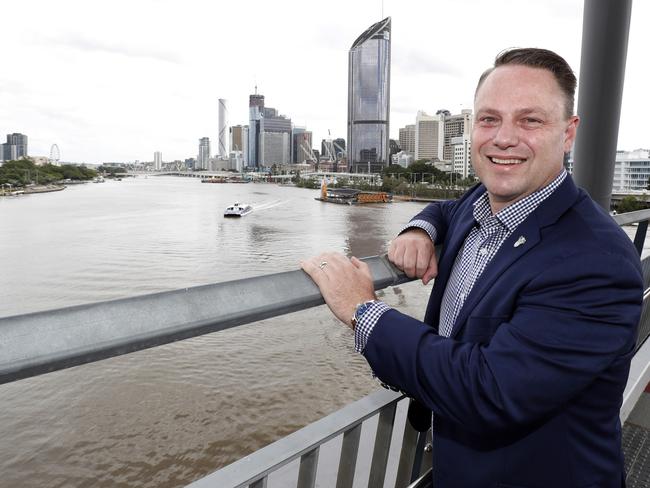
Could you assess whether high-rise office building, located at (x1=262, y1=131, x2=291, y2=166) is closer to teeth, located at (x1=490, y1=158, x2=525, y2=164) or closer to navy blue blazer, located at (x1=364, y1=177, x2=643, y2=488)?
teeth, located at (x1=490, y1=158, x2=525, y2=164)


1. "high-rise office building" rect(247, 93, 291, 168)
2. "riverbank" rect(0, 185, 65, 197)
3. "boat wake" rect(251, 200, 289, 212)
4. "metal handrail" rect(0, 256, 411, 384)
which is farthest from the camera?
"high-rise office building" rect(247, 93, 291, 168)

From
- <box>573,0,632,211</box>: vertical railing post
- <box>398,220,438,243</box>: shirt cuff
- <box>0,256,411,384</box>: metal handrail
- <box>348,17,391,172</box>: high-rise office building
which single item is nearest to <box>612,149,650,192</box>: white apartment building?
<box>348,17,391,172</box>: high-rise office building

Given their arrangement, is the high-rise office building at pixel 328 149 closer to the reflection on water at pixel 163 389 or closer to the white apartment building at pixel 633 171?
the white apartment building at pixel 633 171

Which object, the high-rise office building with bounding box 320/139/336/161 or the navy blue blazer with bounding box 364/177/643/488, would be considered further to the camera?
the high-rise office building with bounding box 320/139/336/161

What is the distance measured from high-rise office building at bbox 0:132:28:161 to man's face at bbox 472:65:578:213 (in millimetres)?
89289

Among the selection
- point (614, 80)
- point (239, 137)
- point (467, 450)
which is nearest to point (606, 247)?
point (467, 450)

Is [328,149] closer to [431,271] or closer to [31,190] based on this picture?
[31,190]

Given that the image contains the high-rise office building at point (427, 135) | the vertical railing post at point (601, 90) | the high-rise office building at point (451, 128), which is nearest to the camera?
the vertical railing post at point (601, 90)

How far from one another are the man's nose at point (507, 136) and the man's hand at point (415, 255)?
0.19 m

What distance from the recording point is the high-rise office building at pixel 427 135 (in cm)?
8738

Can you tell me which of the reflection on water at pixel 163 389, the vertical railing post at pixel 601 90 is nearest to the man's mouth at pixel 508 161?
the vertical railing post at pixel 601 90

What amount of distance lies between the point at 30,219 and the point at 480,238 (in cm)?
3344

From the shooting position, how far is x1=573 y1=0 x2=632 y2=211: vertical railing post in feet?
6.27

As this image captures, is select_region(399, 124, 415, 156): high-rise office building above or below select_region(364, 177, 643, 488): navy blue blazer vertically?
above
